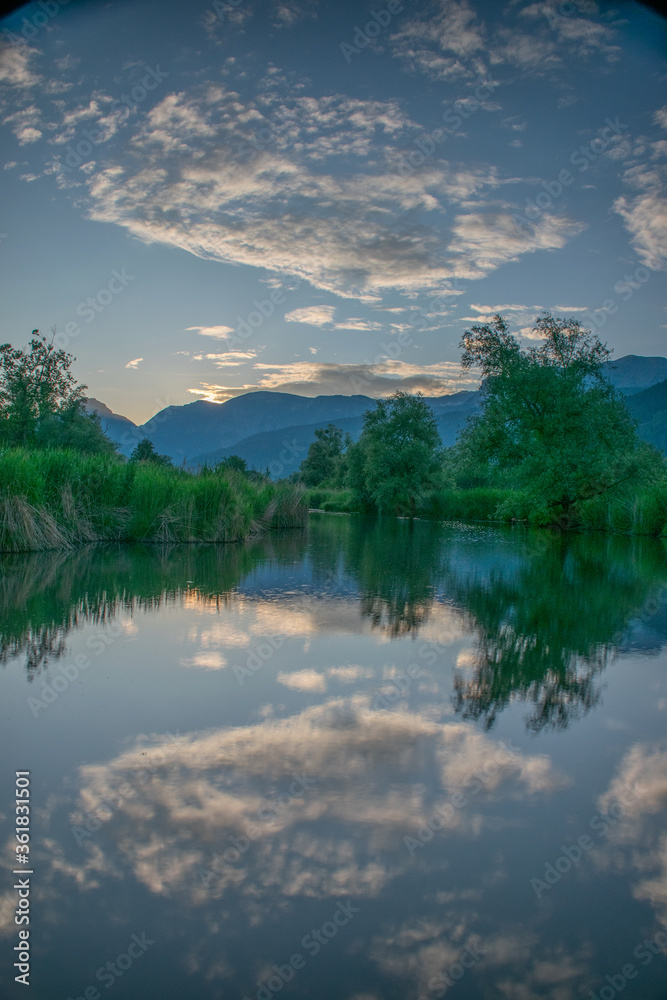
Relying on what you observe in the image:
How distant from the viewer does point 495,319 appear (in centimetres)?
2962

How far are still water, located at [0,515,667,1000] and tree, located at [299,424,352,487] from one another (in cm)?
6735

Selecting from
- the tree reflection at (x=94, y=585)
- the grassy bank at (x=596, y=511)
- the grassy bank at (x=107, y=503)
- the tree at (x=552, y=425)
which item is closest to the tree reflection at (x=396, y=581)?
the tree reflection at (x=94, y=585)

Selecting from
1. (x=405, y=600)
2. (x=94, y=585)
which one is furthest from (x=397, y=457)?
(x=94, y=585)

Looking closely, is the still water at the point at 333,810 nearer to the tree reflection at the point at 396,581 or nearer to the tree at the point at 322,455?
the tree reflection at the point at 396,581

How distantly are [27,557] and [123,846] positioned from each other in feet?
32.3

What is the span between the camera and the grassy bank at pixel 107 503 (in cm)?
1162

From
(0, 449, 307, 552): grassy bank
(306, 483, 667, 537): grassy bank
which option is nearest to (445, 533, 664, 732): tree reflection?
(0, 449, 307, 552): grassy bank

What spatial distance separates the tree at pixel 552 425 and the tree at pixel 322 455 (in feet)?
143

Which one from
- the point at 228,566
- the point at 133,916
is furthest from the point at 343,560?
the point at 133,916

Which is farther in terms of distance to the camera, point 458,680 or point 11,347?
point 11,347

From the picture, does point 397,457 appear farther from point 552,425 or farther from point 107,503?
point 107,503

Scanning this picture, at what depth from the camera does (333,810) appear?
2582 millimetres

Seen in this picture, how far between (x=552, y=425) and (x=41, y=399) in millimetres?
26715

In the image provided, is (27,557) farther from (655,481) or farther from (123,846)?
(655,481)
